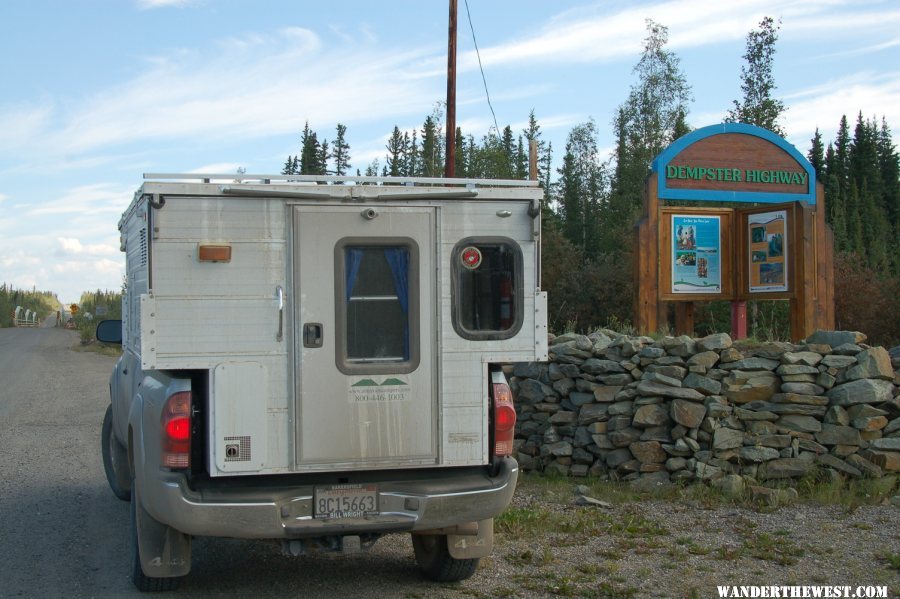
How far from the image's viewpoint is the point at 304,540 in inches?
212

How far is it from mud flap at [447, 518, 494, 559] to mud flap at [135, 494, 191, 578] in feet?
5.52

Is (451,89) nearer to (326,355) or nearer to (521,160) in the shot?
(326,355)

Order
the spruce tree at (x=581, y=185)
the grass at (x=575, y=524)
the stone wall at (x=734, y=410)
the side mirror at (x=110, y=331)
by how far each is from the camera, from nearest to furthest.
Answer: the grass at (x=575, y=524) < the side mirror at (x=110, y=331) < the stone wall at (x=734, y=410) < the spruce tree at (x=581, y=185)

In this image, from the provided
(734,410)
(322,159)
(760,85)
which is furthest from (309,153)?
(734,410)

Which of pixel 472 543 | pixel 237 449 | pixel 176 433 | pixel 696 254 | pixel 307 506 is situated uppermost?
pixel 696 254

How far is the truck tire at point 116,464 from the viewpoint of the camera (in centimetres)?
813

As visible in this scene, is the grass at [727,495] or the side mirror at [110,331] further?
the side mirror at [110,331]

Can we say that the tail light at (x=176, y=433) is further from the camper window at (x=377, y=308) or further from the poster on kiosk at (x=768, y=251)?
the poster on kiosk at (x=768, y=251)

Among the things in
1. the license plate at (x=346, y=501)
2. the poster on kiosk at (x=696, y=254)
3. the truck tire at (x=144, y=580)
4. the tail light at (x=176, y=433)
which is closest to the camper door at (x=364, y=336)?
the license plate at (x=346, y=501)

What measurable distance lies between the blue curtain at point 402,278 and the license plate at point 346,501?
2.90 feet

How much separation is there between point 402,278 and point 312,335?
65 cm

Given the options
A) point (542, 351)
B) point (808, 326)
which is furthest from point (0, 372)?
point (542, 351)

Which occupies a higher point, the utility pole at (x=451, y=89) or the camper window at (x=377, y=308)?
the utility pole at (x=451, y=89)

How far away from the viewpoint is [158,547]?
558cm
